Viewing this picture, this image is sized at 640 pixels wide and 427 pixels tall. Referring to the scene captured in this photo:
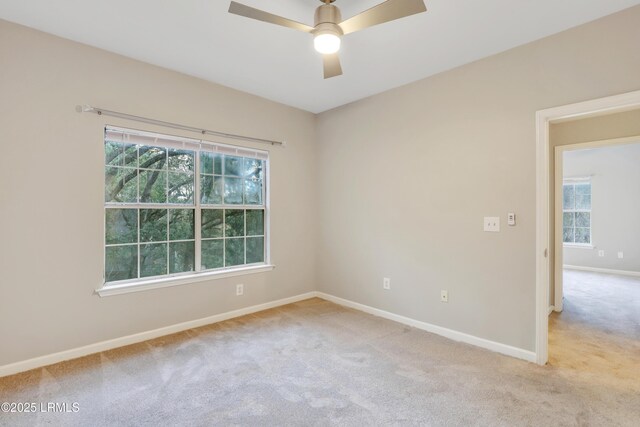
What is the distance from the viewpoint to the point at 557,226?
12.4 ft

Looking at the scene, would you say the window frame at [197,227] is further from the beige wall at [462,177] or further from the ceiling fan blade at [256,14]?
the ceiling fan blade at [256,14]

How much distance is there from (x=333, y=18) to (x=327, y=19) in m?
0.04

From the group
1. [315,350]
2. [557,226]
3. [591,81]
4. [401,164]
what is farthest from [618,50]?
[315,350]

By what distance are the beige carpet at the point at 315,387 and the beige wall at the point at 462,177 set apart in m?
0.54

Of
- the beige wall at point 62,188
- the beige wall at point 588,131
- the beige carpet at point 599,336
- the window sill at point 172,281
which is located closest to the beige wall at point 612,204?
the beige carpet at point 599,336

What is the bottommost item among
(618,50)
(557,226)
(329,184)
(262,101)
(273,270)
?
(273,270)

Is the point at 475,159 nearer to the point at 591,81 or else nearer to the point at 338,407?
the point at 591,81

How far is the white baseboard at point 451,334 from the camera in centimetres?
250

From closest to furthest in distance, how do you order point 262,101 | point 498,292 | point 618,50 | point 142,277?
1. point 618,50
2. point 498,292
3. point 142,277
4. point 262,101

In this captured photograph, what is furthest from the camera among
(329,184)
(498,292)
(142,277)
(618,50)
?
(329,184)

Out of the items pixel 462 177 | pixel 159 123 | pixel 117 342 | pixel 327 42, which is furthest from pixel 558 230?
pixel 117 342

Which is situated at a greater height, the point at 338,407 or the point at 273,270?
the point at 273,270

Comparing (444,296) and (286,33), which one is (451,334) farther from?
(286,33)

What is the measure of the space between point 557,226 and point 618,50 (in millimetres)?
2289
